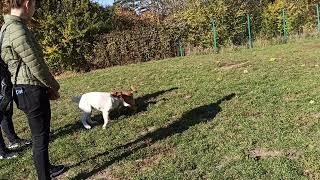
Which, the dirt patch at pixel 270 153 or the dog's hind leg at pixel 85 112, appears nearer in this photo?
the dirt patch at pixel 270 153

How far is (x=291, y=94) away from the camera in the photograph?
7168 millimetres

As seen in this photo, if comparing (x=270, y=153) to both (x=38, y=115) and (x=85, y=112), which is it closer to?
(x=38, y=115)

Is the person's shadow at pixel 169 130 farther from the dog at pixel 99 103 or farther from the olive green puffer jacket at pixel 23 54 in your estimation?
the olive green puffer jacket at pixel 23 54

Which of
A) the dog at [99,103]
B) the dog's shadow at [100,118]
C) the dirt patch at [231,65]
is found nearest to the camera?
the dog at [99,103]

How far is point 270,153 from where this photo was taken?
489cm

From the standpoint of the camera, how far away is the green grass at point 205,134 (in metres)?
4.75

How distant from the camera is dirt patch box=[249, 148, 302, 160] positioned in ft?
15.5

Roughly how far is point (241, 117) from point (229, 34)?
1484 cm

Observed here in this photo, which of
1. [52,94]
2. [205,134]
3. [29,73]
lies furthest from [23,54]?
[205,134]

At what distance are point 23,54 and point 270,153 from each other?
8.87 feet

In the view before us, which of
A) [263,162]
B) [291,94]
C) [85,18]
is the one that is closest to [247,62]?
[291,94]

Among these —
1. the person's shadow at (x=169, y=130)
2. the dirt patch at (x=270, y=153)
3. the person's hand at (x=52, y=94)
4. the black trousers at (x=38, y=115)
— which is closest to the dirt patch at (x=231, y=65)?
the person's shadow at (x=169, y=130)

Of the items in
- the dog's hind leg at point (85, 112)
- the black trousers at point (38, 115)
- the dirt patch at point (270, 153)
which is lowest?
the dirt patch at point (270, 153)

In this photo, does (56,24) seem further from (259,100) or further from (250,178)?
(250,178)
